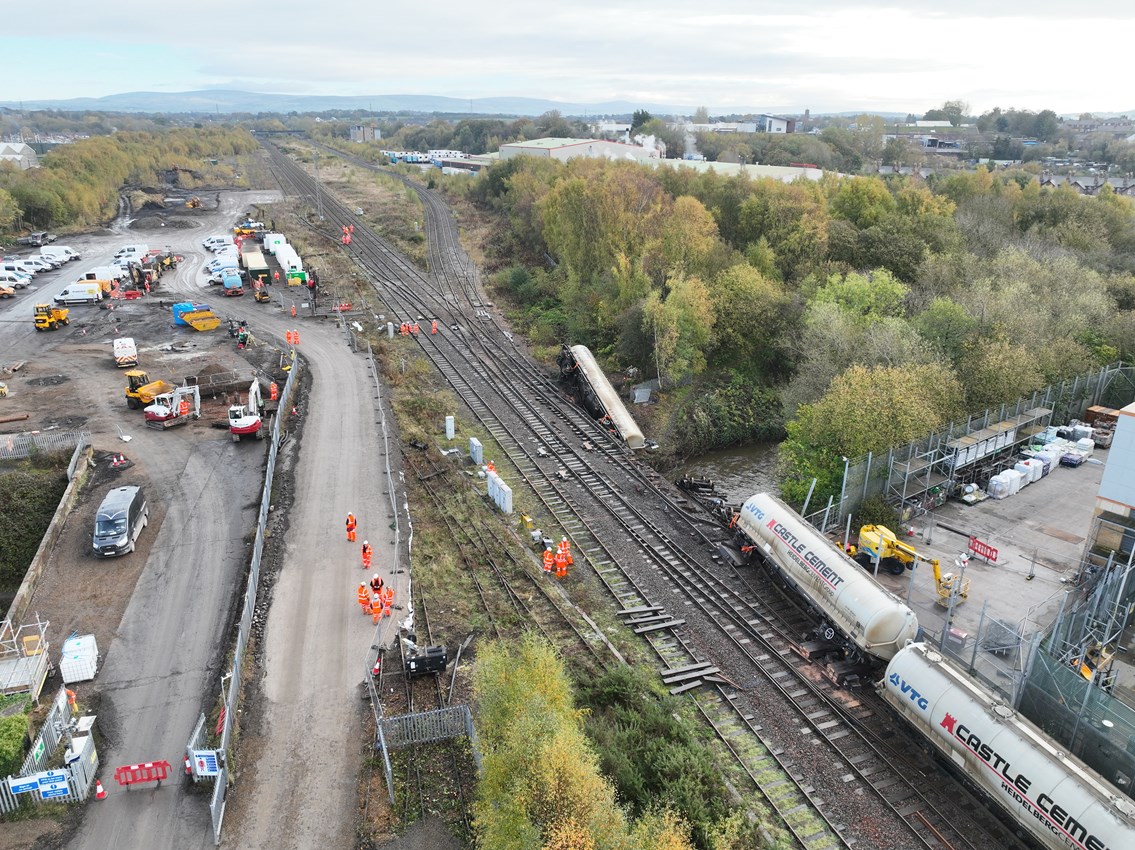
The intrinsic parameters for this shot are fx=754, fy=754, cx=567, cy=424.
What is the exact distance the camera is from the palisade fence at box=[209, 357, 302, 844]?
15477 millimetres

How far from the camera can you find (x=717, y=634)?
23578 mm

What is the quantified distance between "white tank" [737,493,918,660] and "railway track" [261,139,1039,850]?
1.65m

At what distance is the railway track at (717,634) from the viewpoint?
57.5 ft

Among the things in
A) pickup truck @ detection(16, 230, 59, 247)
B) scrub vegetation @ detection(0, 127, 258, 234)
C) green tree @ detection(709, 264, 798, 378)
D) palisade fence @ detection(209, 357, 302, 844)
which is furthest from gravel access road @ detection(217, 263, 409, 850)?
scrub vegetation @ detection(0, 127, 258, 234)

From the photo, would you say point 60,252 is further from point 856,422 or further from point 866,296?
point 856,422

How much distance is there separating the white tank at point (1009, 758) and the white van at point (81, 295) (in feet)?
180

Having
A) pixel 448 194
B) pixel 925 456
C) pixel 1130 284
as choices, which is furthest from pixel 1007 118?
pixel 925 456

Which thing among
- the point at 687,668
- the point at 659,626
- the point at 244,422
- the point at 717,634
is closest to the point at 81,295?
the point at 244,422

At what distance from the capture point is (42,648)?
65.0 feet

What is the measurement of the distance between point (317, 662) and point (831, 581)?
14807 millimetres

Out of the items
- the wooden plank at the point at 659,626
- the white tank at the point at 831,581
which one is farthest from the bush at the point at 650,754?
the white tank at the point at 831,581

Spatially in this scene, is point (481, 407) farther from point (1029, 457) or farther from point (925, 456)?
point (1029, 457)

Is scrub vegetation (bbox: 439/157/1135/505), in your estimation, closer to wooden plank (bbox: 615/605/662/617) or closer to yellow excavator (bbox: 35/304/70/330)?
wooden plank (bbox: 615/605/662/617)

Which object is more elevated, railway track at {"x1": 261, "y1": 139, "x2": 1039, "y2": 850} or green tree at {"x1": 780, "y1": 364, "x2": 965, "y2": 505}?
green tree at {"x1": 780, "y1": 364, "x2": 965, "y2": 505}
